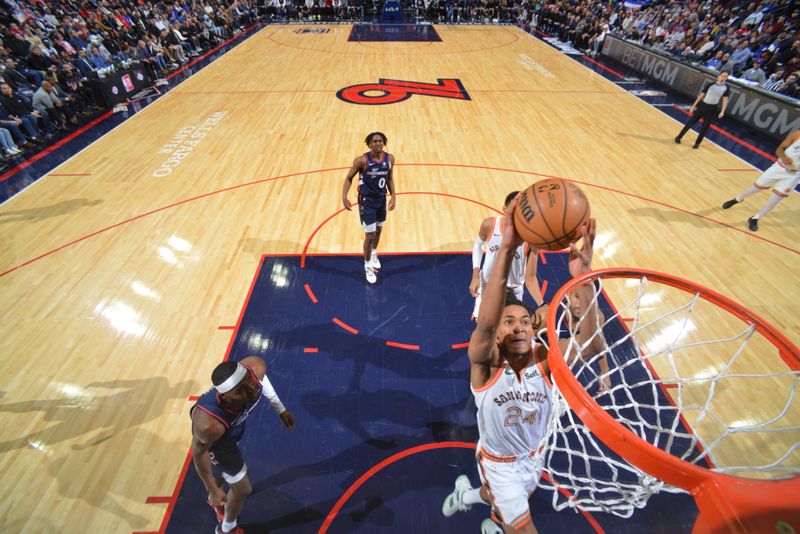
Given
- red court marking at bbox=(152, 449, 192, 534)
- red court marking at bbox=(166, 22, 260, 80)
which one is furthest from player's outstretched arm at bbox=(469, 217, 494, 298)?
red court marking at bbox=(166, 22, 260, 80)

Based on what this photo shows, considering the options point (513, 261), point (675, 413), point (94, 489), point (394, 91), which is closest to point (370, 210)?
point (513, 261)

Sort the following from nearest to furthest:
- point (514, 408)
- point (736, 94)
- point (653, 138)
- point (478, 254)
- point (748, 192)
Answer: point (514, 408) < point (478, 254) < point (748, 192) < point (653, 138) < point (736, 94)

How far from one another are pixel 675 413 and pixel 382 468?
2879 mm

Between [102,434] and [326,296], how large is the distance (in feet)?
8.57

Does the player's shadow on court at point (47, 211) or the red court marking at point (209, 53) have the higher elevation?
the red court marking at point (209, 53)

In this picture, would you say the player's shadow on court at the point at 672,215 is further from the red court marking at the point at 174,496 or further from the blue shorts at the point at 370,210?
the red court marking at the point at 174,496

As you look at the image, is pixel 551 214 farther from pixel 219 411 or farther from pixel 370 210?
pixel 370 210

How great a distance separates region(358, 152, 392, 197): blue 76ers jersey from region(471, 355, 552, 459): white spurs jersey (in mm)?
3057

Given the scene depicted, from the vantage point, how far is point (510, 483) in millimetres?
2545

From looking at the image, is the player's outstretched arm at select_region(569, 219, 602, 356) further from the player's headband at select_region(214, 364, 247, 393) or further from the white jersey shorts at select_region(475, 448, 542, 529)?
the player's headband at select_region(214, 364, 247, 393)

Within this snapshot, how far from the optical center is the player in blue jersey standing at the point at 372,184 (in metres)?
4.79

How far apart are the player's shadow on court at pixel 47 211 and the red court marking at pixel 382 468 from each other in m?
6.76

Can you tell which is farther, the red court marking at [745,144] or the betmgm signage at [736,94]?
the betmgm signage at [736,94]

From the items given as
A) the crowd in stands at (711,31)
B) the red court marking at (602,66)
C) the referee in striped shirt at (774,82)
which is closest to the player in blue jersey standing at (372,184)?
the crowd in stands at (711,31)
